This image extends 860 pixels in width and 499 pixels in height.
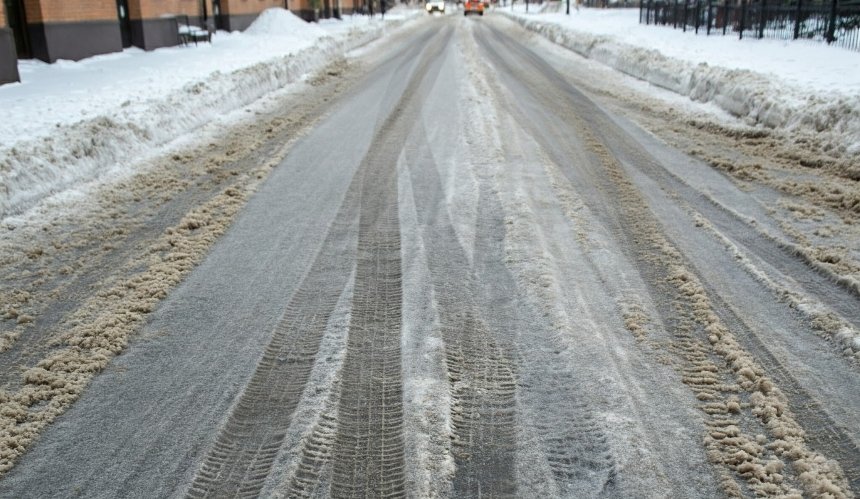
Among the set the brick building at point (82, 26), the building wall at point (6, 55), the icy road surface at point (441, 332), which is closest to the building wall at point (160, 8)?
the brick building at point (82, 26)

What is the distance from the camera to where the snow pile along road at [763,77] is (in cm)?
997

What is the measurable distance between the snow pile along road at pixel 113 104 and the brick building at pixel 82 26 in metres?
0.53

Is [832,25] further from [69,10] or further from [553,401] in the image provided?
[69,10]

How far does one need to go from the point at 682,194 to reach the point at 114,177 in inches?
275

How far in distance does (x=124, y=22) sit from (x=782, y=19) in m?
21.7

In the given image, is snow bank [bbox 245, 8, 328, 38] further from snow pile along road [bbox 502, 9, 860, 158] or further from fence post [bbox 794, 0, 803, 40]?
fence post [bbox 794, 0, 803, 40]

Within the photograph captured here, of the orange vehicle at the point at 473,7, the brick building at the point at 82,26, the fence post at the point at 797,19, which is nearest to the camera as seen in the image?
the brick building at the point at 82,26

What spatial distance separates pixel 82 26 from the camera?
19.2 meters

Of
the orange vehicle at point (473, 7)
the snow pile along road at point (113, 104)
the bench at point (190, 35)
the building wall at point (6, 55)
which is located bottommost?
the snow pile along road at point (113, 104)

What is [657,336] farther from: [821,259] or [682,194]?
[682,194]

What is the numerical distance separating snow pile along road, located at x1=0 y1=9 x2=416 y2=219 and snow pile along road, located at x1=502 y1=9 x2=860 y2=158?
31.5 feet

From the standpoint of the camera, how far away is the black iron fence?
17953 mm

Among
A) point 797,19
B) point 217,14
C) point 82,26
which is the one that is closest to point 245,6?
point 217,14

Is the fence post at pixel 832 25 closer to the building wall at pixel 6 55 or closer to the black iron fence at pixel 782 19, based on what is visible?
the black iron fence at pixel 782 19
